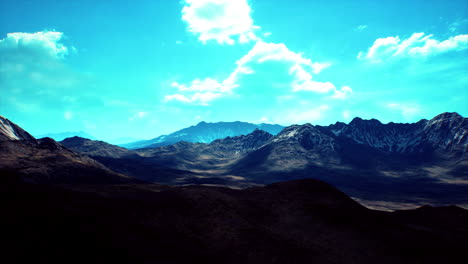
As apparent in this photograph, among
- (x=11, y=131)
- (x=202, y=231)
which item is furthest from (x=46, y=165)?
(x=202, y=231)

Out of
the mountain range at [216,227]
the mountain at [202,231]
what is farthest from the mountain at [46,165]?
the mountain at [202,231]

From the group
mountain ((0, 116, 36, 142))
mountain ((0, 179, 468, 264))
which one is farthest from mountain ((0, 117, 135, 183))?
mountain ((0, 179, 468, 264))

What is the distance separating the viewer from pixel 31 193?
26.7 metres

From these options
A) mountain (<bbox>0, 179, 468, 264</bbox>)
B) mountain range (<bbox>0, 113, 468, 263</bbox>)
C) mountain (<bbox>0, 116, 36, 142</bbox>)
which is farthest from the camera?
mountain (<bbox>0, 116, 36, 142</bbox>)

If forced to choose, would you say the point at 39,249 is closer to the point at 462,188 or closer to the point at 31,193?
the point at 31,193

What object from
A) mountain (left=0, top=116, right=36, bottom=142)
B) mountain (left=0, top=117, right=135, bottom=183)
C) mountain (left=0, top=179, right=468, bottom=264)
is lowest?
mountain (left=0, top=179, right=468, bottom=264)

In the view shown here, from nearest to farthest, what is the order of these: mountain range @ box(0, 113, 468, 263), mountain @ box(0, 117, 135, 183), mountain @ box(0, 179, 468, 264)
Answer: mountain @ box(0, 179, 468, 264), mountain range @ box(0, 113, 468, 263), mountain @ box(0, 117, 135, 183)

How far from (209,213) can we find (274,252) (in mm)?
10224

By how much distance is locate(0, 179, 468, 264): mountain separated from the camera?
19.5m

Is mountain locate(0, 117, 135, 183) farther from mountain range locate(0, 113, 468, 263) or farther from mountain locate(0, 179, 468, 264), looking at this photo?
mountain locate(0, 179, 468, 264)

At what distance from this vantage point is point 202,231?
27.2 m

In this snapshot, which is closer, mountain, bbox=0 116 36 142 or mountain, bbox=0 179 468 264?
mountain, bbox=0 179 468 264

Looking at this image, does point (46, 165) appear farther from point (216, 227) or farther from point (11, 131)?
point (216, 227)

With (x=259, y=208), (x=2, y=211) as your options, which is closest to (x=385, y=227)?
(x=259, y=208)
